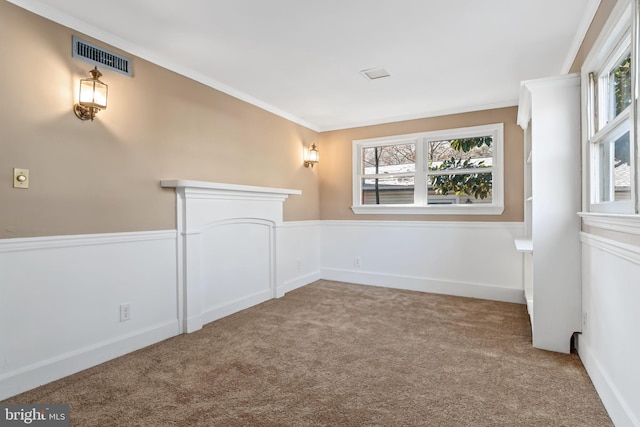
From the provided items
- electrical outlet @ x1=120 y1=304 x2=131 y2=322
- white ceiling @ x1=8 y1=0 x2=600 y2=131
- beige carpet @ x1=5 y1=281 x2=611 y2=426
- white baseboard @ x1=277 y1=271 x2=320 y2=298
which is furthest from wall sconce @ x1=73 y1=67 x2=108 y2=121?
white baseboard @ x1=277 y1=271 x2=320 y2=298

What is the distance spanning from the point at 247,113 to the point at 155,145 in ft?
4.15

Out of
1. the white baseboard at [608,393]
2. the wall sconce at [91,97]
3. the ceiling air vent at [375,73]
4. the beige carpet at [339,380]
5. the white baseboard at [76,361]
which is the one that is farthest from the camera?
the ceiling air vent at [375,73]

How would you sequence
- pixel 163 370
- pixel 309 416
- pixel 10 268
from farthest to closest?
pixel 163 370 < pixel 10 268 < pixel 309 416

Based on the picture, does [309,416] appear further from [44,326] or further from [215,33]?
[215,33]

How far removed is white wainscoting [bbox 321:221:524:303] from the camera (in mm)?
3998

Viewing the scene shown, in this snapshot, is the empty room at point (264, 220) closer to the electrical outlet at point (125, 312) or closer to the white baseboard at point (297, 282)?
the electrical outlet at point (125, 312)

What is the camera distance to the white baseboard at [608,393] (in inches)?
61.6

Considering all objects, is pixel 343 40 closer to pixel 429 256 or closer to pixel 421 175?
pixel 421 175

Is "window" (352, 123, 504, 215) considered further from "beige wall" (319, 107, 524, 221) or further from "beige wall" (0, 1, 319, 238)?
"beige wall" (0, 1, 319, 238)

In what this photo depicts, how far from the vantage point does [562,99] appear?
2486mm

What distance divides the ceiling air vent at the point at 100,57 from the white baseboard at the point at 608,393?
12.1 ft

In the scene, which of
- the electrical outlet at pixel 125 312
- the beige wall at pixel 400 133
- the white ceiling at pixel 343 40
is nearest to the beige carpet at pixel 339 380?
the electrical outlet at pixel 125 312

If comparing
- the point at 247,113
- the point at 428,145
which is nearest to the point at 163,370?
the point at 247,113

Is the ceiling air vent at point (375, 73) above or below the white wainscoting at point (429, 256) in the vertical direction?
above
